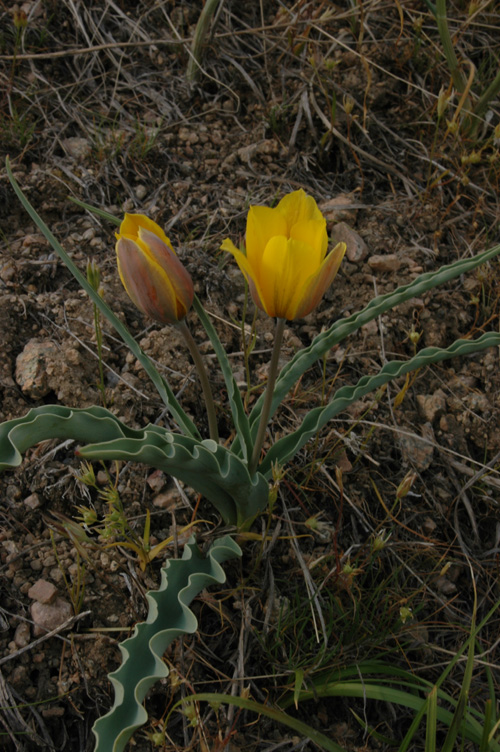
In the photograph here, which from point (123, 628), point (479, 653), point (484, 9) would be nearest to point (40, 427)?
point (123, 628)

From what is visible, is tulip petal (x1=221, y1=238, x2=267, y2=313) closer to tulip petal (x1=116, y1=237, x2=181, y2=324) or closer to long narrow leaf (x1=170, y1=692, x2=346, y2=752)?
tulip petal (x1=116, y1=237, x2=181, y2=324)

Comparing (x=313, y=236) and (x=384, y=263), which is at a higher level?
(x=313, y=236)

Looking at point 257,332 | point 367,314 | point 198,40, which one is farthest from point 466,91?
point 367,314

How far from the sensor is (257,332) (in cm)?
187

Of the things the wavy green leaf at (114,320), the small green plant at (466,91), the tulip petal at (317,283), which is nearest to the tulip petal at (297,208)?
the tulip petal at (317,283)

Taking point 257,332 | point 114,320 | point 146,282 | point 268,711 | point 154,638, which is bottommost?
point 268,711

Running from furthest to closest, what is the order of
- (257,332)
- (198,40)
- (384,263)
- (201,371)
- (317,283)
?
1. (198,40)
2. (384,263)
3. (257,332)
4. (201,371)
5. (317,283)

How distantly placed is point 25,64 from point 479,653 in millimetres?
2424

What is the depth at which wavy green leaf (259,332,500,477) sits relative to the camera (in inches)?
51.4

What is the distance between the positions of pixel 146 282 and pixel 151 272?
0.02m

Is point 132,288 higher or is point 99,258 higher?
point 132,288

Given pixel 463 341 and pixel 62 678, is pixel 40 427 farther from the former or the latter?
pixel 463 341

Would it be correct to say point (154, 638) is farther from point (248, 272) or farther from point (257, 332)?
point (257, 332)

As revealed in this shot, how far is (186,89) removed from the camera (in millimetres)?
2301
